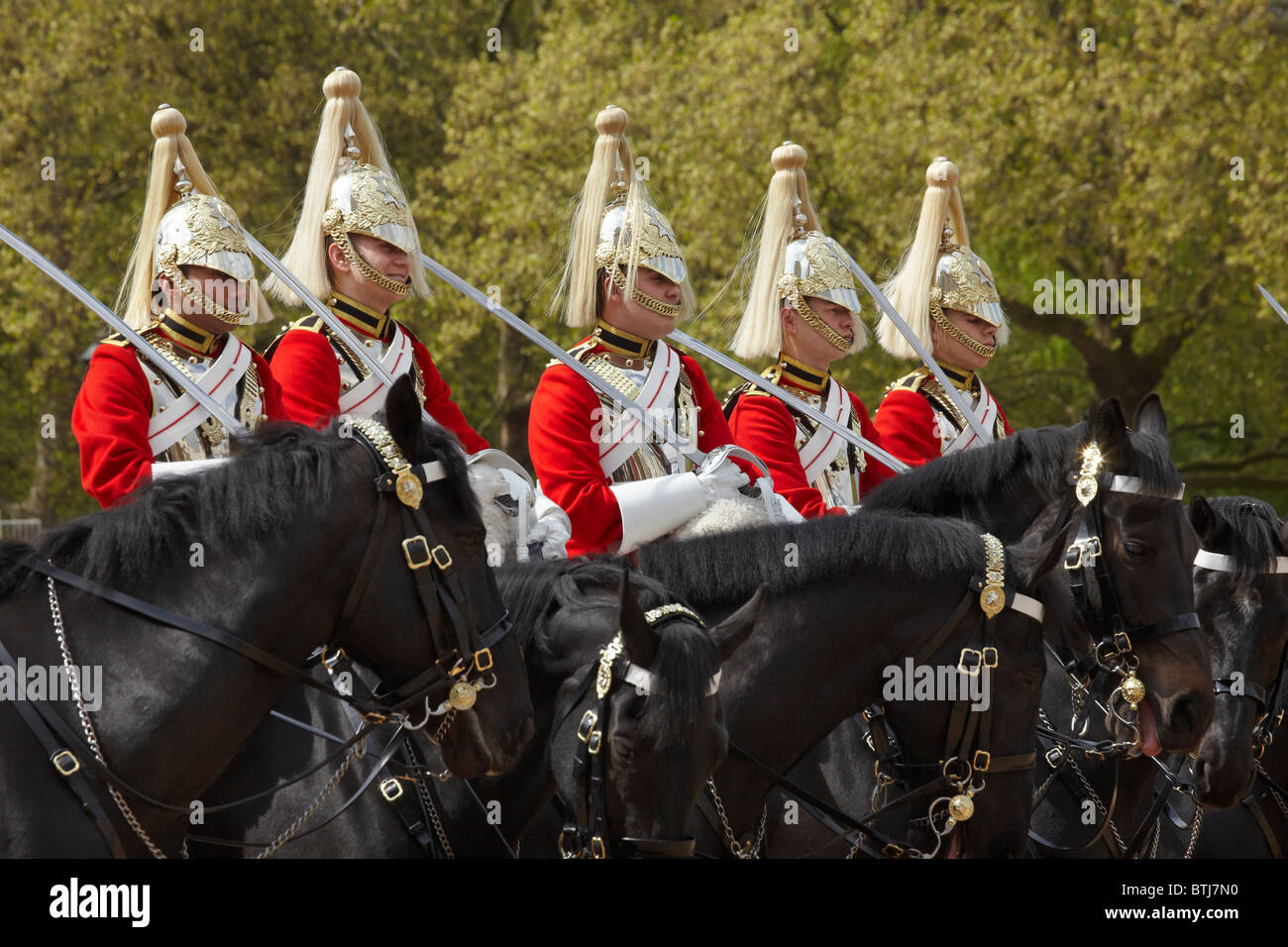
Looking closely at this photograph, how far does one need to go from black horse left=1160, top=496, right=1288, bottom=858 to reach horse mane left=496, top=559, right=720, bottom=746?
2.51 m

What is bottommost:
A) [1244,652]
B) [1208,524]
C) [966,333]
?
[1244,652]

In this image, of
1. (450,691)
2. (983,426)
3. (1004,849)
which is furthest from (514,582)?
(983,426)

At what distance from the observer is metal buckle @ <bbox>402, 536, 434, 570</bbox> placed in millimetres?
3715

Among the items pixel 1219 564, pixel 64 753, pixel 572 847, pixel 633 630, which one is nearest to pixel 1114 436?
pixel 1219 564

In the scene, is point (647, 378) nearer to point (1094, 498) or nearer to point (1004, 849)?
point (1094, 498)

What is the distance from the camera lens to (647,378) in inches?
220

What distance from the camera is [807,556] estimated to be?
4.47 m

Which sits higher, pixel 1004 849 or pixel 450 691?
pixel 450 691

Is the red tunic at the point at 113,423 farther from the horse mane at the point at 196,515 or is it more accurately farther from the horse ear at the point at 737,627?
the horse ear at the point at 737,627

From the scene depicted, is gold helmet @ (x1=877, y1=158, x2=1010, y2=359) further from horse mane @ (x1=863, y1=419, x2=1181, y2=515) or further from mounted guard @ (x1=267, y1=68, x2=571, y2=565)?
mounted guard @ (x1=267, y1=68, x2=571, y2=565)

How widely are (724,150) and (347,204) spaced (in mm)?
10482

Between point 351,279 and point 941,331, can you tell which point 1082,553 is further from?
point 351,279

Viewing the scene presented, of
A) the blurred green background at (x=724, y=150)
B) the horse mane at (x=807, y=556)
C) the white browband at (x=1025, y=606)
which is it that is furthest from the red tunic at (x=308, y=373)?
the blurred green background at (x=724, y=150)
